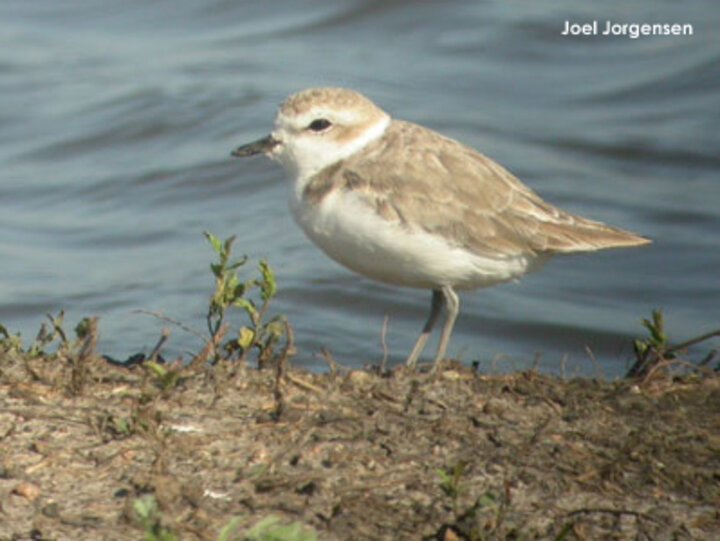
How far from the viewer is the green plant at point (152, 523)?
4.04 meters

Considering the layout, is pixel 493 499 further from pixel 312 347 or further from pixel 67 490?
pixel 312 347

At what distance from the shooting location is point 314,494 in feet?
15.6

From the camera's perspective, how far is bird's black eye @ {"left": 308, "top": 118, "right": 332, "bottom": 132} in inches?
261

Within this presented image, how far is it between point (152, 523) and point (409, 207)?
8.19 feet

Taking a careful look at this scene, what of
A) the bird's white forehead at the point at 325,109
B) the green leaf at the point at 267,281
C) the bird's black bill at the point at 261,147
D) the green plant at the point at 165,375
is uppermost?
the bird's white forehead at the point at 325,109

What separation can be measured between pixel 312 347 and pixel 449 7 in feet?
22.4

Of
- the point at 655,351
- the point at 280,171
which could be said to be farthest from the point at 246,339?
the point at 280,171

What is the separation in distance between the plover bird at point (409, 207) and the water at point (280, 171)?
2466 mm

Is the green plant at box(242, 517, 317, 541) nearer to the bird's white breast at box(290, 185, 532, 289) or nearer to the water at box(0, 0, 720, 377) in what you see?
the bird's white breast at box(290, 185, 532, 289)

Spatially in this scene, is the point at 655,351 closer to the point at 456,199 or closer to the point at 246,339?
the point at 456,199

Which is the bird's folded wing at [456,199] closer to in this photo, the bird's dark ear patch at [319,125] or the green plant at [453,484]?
the bird's dark ear patch at [319,125]

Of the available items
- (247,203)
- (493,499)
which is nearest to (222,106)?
(247,203)

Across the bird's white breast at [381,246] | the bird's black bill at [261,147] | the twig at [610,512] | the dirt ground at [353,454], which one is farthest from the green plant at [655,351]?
the bird's black bill at [261,147]

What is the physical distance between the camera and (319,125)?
6.64m
